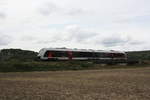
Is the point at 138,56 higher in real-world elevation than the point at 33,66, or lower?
higher

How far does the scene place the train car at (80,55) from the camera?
154 feet

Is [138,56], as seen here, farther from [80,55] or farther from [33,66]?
[33,66]

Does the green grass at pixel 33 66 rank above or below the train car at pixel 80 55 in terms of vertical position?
below

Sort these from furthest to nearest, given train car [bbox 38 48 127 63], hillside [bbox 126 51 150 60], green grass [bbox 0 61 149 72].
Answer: hillside [bbox 126 51 150 60] → train car [bbox 38 48 127 63] → green grass [bbox 0 61 149 72]

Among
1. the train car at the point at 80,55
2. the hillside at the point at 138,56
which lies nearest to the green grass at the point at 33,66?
the train car at the point at 80,55

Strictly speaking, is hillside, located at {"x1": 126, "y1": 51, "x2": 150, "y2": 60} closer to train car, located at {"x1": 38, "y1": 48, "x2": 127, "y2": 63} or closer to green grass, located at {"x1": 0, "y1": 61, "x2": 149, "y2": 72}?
train car, located at {"x1": 38, "y1": 48, "x2": 127, "y2": 63}

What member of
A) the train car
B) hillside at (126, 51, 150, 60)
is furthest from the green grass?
hillside at (126, 51, 150, 60)

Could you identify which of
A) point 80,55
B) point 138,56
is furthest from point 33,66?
point 138,56

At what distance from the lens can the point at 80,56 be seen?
172 ft

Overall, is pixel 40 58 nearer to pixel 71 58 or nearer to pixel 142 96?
pixel 71 58

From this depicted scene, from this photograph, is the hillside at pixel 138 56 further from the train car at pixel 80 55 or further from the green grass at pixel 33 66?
the green grass at pixel 33 66

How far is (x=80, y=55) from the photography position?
5234 centimetres

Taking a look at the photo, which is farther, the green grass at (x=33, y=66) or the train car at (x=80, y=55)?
the train car at (x=80, y=55)

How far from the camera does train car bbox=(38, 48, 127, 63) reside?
47.1 meters
